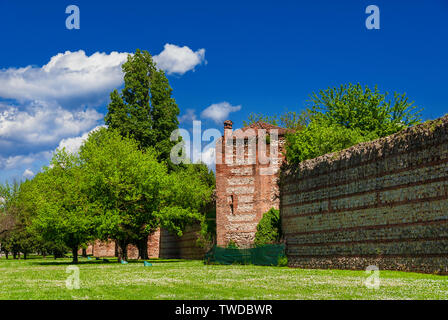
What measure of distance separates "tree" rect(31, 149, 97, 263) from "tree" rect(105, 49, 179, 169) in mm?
8931

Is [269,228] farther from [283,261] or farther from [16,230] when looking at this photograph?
[16,230]

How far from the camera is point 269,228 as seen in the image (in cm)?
3259

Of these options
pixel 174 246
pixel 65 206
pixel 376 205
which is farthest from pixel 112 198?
pixel 376 205

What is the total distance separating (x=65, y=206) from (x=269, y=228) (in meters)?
16.0

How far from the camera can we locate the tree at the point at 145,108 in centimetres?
5030

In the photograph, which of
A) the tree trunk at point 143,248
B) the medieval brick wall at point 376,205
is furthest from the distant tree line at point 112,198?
the medieval brick wall at point 376,205

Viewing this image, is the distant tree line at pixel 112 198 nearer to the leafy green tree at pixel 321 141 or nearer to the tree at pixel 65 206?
the tree at pixel 65 206

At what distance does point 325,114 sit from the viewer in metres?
40.8

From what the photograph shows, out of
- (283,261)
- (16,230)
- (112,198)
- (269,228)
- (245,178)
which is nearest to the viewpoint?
(283,261)

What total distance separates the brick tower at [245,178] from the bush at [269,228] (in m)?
1.80
